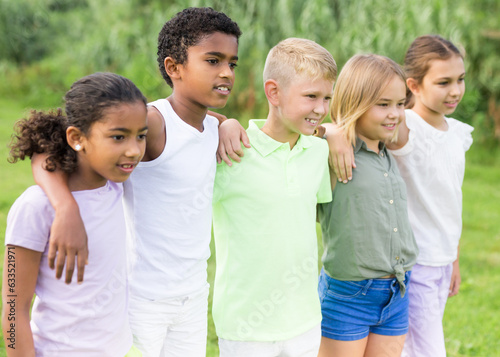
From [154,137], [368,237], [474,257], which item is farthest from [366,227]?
[474,257]

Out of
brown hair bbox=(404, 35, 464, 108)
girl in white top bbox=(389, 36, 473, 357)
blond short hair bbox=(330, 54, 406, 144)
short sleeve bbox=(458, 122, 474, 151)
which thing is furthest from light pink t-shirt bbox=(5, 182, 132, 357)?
short sleeve bbox=(458, 122, 474, 151)

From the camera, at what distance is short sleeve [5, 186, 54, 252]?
1504 mm

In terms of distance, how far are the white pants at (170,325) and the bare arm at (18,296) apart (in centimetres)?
38

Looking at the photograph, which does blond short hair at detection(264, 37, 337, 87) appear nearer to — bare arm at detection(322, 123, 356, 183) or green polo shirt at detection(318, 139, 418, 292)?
bare arm at detection(322, 123, 356, 183)

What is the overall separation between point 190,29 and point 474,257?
3.76 meters

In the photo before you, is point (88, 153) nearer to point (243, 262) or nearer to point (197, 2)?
point (243, 262)

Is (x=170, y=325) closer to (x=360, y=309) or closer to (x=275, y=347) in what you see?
(x=275, y=347)

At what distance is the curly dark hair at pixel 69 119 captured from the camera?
163cm

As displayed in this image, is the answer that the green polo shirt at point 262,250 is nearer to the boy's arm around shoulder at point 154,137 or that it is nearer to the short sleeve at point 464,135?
the boy's arm around shoulder at point 154,137

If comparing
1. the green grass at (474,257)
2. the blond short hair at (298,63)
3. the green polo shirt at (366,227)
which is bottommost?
the green grass at (474,257)

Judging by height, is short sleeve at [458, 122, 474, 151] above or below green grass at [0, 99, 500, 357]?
above

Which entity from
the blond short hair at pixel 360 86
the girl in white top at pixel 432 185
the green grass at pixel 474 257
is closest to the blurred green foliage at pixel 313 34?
the green grass at pixel 474 257

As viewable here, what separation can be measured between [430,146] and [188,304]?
130cm

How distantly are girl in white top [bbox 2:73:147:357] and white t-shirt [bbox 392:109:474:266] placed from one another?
132 cm
